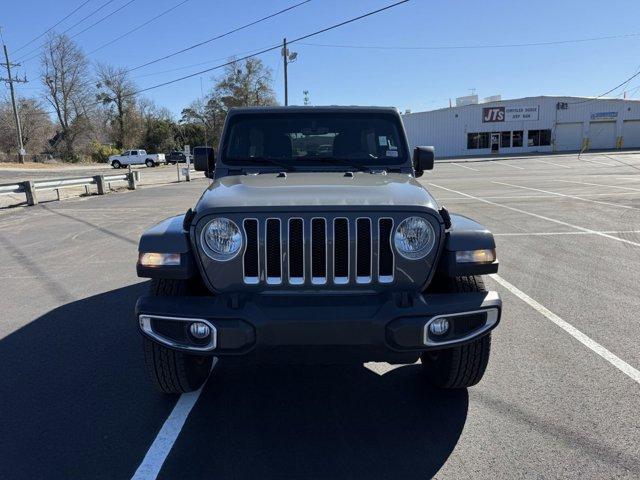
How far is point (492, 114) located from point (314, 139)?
170 ft

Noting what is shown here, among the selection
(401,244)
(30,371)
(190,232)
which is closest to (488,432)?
(401,244)

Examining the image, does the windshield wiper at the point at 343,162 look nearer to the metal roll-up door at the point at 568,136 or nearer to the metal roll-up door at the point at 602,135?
the metal roll-up door at the point at 568,136

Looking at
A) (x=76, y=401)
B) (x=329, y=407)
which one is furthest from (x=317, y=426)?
(x=76, y=401)

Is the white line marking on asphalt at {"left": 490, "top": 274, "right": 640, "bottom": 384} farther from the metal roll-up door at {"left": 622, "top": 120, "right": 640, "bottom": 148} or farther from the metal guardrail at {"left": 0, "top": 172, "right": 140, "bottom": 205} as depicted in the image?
the metal roll-up door at {"left": 622, "top": 120, "right": 640, "bottom": 148}

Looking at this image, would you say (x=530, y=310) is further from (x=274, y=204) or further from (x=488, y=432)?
(x=274, y=204)

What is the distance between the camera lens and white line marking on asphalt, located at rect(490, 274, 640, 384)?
12.3 ft

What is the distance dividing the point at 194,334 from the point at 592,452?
7.40ft

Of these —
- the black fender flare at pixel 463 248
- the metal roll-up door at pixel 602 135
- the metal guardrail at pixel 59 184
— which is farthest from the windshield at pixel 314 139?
the metal roll-up door at pixel 602 135

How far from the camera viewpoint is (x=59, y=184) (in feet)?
54.6

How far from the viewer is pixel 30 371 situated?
3.86 metres

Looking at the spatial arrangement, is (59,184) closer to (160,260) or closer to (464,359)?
(160,260)

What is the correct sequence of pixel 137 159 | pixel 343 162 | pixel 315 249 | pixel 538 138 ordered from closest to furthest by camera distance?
pixel 315 249 → pixel 343 162 → pixel 538 138 → pixel 137 159

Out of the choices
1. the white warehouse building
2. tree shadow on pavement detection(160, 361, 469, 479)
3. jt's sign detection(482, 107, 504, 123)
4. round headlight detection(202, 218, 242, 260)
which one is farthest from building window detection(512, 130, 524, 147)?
round headlight detection(202, 218, 242, 260)

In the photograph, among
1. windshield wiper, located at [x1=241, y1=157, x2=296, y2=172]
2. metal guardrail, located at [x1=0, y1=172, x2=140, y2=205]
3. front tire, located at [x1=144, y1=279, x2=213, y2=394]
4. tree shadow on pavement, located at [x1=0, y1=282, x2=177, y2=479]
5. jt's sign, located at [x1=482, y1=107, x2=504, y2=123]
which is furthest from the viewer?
jt's sign, located at [x1=482, y1=107, x2=504, y2=123]
